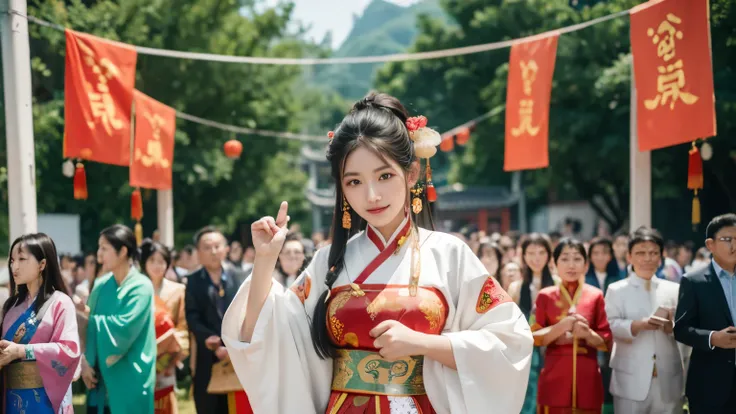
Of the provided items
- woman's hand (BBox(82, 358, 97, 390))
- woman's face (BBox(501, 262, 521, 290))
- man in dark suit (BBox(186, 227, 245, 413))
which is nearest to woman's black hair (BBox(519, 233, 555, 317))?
woman's face (BBox(501, 262, 521, 290))

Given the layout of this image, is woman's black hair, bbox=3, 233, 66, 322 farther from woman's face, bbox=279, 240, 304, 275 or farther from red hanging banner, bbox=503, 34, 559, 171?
red hanging banner, bbox=503, 34, 559, 171

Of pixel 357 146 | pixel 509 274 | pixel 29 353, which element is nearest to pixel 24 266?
pixel 29 353

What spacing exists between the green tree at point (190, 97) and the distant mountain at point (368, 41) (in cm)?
6721

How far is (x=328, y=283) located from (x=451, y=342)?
589 mm

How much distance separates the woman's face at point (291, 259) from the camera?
6.75 metres

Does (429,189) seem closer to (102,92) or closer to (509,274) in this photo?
(509,274)

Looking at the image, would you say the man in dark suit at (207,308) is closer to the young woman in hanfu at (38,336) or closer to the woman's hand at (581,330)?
the young woman in hanfu at (38,336)

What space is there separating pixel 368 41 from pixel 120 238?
119918mm

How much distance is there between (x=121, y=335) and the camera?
5.45 meters

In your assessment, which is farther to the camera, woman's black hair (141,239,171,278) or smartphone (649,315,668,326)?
woman's black hair (141,239,171,278)

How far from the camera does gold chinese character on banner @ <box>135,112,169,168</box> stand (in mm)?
9297

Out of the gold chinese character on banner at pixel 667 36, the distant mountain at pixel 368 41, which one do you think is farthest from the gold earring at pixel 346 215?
the distant mountain at pixel 368 41

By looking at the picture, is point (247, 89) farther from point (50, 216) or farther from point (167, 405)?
point (167, 405)

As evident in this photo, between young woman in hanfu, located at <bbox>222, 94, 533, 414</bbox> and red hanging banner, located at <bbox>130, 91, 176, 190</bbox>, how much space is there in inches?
258
